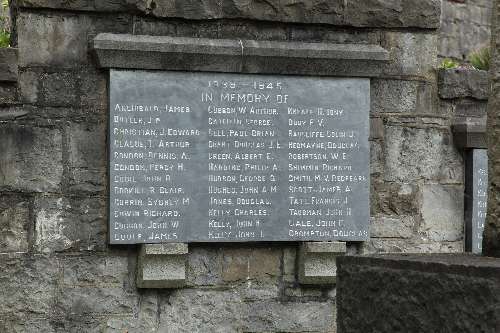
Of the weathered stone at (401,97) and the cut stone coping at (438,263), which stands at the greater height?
the weathered stone at (401,97)

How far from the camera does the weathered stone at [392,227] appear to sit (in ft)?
16.8

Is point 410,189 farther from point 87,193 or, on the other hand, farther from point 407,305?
point 407,305

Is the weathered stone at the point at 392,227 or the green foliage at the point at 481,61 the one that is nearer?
the weathered stone at the point at 392,227

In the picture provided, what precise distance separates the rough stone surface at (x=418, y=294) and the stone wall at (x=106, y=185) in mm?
2224

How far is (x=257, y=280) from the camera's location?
193 inches

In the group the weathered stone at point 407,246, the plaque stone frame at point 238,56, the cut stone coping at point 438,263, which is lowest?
the weathered stone at point 407,246

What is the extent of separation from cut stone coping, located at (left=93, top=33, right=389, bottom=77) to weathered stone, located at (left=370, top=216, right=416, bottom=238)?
32.6 inches

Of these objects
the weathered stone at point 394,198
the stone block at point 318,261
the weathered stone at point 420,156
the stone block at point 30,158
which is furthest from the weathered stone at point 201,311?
the weathered stone at point 420,156

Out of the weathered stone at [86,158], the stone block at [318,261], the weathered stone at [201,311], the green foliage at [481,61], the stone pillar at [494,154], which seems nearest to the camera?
the stone pillar at [494,154]

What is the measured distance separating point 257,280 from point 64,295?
1.03 metres

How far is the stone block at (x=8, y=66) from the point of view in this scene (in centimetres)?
454

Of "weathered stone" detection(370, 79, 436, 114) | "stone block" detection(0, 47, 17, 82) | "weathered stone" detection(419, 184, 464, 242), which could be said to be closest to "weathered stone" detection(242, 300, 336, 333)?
"weathered stone" detection(419, 184, 464, 242)

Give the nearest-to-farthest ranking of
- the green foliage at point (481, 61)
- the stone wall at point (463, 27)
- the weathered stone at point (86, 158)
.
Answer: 1. the weathered stone at point (86, 158)
2. the green foliage at point (481, 61)
3. the stone wall at point (463, 27)

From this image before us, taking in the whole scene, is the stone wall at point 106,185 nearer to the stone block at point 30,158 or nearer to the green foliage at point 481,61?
the stone block at point 30,158
